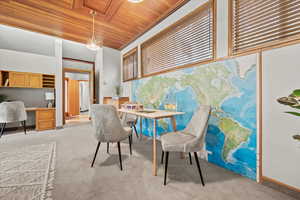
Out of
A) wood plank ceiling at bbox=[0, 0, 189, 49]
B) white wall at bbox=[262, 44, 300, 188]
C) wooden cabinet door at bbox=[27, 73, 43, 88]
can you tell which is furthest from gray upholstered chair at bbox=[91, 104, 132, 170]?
wooden cabinet door at bbox=[27, 73, 43, 88]

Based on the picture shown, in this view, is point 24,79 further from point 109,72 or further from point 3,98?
point 109,72

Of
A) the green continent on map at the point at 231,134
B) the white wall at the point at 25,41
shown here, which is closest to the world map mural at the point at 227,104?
the green continent on map at the point at 231,134

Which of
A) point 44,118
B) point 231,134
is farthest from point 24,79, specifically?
point 231,134

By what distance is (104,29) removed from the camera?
3.50 metres

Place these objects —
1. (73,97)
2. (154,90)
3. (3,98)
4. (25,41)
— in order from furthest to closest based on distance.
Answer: (73,97), (25,41), (3,98), (154,90)

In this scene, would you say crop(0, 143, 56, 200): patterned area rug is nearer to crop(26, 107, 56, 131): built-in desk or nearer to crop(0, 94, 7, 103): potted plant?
crop(26, 107, 56, 131): built-in desk

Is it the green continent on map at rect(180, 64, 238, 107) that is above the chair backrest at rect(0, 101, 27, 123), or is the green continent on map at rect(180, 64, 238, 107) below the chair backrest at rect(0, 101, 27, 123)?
above

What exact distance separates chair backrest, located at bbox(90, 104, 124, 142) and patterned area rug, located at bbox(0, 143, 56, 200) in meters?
0.75

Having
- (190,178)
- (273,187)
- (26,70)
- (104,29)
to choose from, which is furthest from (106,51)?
(273,187)

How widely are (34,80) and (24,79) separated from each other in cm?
22

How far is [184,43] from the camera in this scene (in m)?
2.36

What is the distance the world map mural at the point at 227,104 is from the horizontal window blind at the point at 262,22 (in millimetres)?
220

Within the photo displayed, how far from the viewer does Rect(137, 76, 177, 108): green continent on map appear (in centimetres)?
272

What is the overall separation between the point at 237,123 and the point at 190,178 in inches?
37.0
